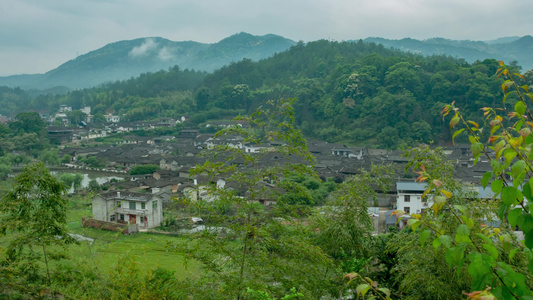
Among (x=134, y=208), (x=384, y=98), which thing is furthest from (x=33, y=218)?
(x=384, y=98)

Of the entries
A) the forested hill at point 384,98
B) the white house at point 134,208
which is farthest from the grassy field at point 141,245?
the forested hill at point 384,98

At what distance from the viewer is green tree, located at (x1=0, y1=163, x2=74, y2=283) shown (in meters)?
6.16

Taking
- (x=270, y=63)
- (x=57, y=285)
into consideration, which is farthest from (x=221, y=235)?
(x=270, y=63)

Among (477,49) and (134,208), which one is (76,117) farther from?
(477,49)

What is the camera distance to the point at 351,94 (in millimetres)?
46469

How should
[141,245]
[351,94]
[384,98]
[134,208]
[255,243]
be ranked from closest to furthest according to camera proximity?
[255,243]
[141,245]
[134,208]
[384,98]
[351,94]

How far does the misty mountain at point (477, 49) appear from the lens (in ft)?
495

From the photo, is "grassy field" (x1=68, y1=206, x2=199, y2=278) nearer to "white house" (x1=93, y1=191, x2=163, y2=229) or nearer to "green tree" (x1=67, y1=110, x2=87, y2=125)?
"white house" (x1=93, y1=191, x2=163, y2=229)

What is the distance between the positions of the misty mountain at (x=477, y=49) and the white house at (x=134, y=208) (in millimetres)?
143853

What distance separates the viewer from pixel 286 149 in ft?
17.2

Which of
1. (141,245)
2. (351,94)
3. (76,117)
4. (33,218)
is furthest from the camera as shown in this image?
(76,117)

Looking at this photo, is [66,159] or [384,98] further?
[384,98]

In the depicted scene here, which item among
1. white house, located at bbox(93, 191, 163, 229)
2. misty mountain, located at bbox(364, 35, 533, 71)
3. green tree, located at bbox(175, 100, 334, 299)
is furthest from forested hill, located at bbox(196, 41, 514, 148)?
misty mountain, located at bbox(364, 35, 533, 71)

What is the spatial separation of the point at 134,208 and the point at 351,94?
32.8m
